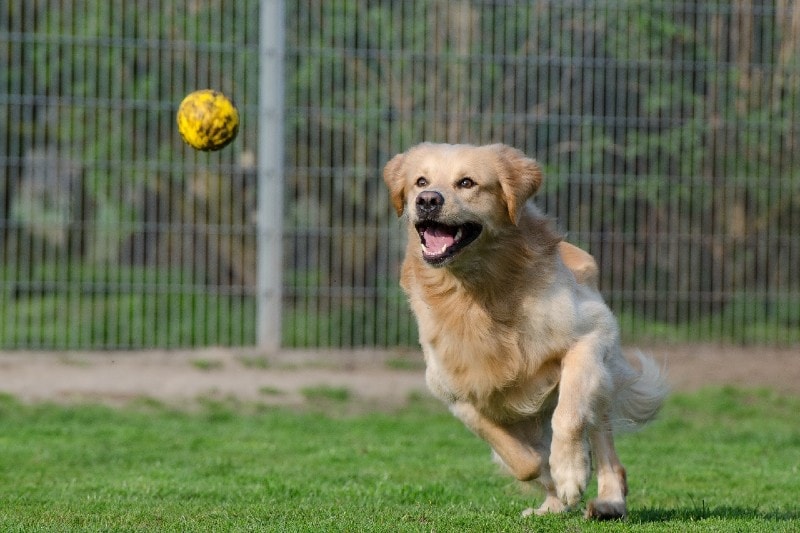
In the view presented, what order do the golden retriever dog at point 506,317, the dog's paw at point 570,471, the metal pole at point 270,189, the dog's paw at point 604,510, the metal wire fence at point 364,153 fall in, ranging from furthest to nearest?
1. the metal pole at point 270,189
2. the metal wire fence at point 364,153
3. the golden retriever dog at point 506,317
4. the dog's paw at point 604,510
5. the dog's paw at point 570,471

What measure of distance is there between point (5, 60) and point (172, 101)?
1.39 m

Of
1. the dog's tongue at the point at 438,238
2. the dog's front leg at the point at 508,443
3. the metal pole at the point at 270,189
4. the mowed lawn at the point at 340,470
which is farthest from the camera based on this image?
the metal pole at the point at 270,189

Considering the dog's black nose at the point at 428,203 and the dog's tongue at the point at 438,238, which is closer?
the dog's black nose at the point at 428,203

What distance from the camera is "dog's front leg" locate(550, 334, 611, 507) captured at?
5.25 meters

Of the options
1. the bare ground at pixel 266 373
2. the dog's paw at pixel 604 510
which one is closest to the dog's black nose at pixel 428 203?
the dog's paw at pixel 604 510

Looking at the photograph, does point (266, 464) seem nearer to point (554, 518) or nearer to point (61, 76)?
point (554, 518)

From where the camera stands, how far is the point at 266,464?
25.4 ft

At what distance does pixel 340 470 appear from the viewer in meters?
7.48

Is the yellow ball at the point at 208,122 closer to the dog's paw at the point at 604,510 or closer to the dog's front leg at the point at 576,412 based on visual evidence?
the dog's front leg at the point at 576,412

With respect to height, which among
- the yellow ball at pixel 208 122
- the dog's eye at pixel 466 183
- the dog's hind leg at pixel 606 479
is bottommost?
the dog's hind leg at pixel 606 479

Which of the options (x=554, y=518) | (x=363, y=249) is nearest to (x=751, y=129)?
(x=363, y=249)

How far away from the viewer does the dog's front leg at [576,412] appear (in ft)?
17.2

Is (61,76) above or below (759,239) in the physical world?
above

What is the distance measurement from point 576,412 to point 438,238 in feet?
3.17
